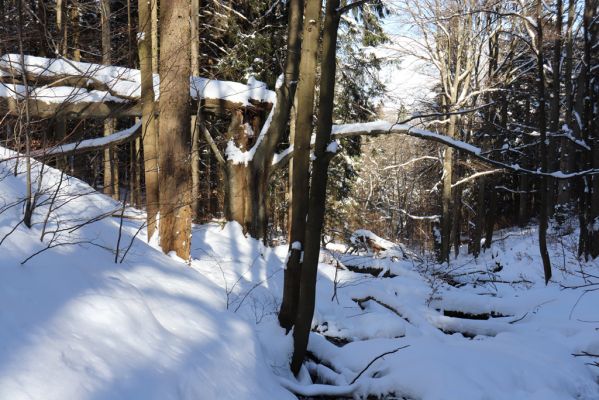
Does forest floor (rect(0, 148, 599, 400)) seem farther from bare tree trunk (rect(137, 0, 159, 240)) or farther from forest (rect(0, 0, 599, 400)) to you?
bare tree trunk (rect(137, 0, 159, 240))

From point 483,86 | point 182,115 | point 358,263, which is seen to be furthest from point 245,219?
point 483,86

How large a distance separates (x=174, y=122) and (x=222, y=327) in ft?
11.9

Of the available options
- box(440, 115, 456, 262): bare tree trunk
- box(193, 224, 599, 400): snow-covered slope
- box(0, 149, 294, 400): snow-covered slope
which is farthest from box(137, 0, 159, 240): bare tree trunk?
box(440, 115, 456, 262): bare tree trunk

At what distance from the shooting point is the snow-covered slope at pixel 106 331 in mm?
1923

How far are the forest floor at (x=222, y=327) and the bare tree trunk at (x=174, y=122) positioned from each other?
0.78m

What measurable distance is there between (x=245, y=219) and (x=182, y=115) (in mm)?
3169

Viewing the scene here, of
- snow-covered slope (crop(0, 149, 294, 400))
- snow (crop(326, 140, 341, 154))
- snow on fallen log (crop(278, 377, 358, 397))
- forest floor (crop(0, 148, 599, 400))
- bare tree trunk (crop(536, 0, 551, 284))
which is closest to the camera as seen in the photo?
snow-covered slope (crop(0, 149, 294, 400))

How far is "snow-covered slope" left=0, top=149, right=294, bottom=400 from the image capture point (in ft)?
6.31

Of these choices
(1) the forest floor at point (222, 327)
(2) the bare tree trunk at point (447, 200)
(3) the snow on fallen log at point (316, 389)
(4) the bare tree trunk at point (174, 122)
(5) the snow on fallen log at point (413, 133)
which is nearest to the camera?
(1) the forest floor at point (222, 327)

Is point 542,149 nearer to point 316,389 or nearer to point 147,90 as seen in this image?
point 147,90

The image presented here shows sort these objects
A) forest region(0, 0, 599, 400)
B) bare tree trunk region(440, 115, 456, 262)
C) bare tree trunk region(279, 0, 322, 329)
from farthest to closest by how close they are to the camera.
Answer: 1. bare tree trunk region(440, 115, 456, 262)
2. bare tree trunk region(279, 0, 322, 329)
3. forest region(0, 0, 599, 400)

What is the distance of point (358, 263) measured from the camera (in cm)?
980

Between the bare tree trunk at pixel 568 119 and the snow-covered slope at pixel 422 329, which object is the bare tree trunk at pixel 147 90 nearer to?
the snow-covered slope at pixel 422 329

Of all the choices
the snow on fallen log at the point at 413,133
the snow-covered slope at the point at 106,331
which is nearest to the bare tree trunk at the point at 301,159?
the snow-covered slope at the point at 106,331
